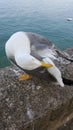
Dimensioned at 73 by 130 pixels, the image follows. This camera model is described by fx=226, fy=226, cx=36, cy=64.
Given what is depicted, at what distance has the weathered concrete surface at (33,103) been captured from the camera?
204cm

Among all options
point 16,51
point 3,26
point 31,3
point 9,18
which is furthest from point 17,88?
point 31,3

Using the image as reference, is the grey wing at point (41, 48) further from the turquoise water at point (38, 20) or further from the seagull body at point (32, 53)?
the turquoise water at point (38, 20)

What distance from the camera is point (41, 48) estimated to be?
85.0 inches

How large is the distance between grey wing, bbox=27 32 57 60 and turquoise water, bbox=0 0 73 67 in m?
4.96

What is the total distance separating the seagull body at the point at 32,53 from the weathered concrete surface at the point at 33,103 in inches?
7.1

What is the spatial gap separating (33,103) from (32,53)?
489mm

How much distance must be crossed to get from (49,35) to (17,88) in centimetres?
753

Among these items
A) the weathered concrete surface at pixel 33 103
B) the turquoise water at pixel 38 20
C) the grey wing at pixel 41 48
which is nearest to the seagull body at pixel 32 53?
the grey wing at pixel 41 48

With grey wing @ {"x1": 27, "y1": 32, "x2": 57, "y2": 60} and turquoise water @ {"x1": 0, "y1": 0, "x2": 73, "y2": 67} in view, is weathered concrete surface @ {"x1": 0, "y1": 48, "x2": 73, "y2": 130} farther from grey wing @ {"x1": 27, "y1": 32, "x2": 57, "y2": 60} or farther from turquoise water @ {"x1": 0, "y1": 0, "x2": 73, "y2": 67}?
turquoise water @ {"x1": 0, "y1": 0, "x2": 73, "y2": 67}

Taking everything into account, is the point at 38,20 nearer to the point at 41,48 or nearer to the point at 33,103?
the point at 41,48

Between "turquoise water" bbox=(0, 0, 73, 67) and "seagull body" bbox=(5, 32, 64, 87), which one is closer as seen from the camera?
"seagull body" bbox=(5, 32, 64, 87)

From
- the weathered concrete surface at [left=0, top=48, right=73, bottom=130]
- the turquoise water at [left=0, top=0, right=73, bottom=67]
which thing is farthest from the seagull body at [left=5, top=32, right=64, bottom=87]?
the turquoise water at [left=0, top=0, right=73, bottom=67]

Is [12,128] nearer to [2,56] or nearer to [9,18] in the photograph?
[2,56]

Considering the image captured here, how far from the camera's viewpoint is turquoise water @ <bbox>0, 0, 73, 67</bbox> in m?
9.34
